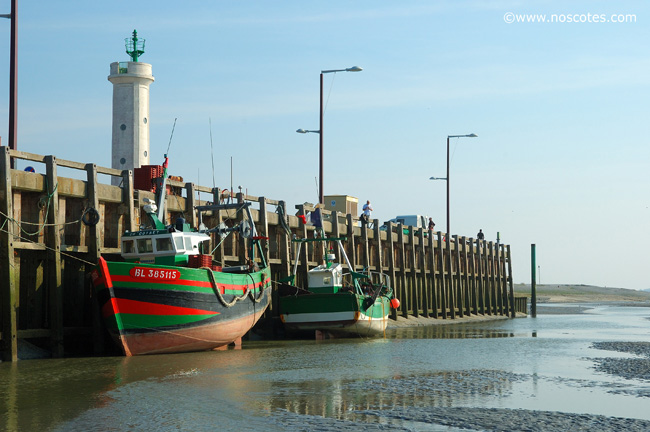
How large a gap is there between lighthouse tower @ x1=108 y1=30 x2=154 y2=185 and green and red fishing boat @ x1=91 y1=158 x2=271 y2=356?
889 inches

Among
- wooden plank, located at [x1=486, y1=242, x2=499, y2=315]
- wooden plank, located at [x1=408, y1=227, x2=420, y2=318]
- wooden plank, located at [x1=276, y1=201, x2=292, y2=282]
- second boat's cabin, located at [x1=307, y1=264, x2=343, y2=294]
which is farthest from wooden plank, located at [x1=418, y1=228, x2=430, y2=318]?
second boat's cabin, located at [x1=307, y1=264, x2=343, y2=294]

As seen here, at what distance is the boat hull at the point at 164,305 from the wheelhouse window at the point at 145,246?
1539 mm

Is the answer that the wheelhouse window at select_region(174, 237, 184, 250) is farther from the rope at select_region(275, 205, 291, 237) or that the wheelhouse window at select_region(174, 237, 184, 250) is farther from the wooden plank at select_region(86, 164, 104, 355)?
the rope at select_region(275, 205, 291, 237)

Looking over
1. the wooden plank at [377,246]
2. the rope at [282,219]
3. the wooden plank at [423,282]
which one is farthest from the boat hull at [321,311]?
the wooden plank at [423,282]

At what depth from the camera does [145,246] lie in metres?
25.6

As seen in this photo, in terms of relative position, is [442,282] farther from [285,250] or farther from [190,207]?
[190,207]

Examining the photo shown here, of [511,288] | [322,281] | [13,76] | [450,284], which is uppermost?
[13,76]

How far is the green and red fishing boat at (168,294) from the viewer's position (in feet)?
77.6

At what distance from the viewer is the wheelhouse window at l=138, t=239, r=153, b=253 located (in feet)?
83.8

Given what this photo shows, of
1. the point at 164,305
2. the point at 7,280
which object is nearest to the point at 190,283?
the point at 164,305

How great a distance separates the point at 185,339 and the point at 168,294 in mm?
1919

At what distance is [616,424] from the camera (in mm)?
14016

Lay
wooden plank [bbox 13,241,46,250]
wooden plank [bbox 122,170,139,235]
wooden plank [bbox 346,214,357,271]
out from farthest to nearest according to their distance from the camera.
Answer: wooden plank [bbox 346,214,357,271] < wooden plank [bbox 122,170,139,235] < wooden plank [bbox 13,241,46,250]

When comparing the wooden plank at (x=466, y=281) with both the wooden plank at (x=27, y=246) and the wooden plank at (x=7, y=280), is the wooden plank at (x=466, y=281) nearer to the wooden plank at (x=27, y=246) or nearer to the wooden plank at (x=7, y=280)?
the wooden plank at (x=27, y=246)
